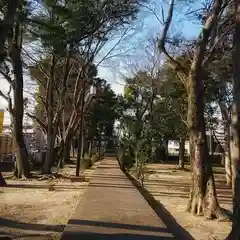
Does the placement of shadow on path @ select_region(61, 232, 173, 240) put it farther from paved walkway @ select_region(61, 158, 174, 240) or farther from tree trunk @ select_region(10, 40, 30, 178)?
tree trunk @ select_region(10, 40, 30, 178)

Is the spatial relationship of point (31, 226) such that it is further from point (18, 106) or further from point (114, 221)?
point (18, 106)

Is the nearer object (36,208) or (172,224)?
(172,224)

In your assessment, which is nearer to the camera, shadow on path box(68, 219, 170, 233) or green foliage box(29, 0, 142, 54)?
shadow on path box(68, 219, 170, 233)

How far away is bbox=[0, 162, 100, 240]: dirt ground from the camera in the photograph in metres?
9.84

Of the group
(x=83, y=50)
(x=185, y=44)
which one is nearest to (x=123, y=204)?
(x=185, y=44)

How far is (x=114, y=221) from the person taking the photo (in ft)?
31.4

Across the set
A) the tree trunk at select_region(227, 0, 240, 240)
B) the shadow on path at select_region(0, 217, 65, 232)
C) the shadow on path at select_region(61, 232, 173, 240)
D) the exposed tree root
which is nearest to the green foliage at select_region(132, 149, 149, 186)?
the exposed tree root

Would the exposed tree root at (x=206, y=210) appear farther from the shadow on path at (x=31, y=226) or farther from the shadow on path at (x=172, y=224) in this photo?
the shadow on path at (x=31, y=226)

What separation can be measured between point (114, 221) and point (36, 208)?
4.26 metres

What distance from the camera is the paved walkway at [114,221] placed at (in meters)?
8.23

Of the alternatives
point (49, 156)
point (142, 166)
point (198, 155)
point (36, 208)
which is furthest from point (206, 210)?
point (49, 156)

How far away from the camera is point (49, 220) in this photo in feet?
36.8

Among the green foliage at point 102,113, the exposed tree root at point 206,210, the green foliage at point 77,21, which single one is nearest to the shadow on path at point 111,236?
the exposed tree root at point 206,210

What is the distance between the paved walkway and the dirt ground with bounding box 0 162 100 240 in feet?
1.64
